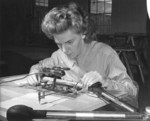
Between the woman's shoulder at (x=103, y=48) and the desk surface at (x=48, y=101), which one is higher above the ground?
the woman's shoulder at (x=103, y=48)

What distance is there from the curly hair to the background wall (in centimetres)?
12

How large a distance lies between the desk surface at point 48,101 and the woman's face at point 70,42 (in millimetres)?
243

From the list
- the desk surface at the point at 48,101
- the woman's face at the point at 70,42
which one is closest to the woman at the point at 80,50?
the woman's face at the point at 70,42

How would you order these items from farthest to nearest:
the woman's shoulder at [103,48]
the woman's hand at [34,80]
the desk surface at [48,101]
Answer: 1. the woman's shoulder at [103,48]
2. the woman's hand at [34,80]
3. the desk surface at [48,101]

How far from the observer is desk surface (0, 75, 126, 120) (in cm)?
52

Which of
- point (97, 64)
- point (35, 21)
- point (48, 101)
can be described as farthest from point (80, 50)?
point (48, 101)

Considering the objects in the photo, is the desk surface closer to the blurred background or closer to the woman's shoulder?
the blurred background

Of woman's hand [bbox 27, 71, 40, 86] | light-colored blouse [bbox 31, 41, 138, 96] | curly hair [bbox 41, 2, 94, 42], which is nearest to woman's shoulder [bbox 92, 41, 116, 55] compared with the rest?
light-colored blouse [bbox 31, 41, 138, 96]

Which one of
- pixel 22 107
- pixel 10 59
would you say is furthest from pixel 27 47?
pixel 22 107

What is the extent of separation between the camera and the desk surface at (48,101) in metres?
0.52

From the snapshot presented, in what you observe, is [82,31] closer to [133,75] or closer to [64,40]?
[64,40]

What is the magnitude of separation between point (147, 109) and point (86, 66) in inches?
25.7

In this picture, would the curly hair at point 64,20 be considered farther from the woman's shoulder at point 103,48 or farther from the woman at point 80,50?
the woman's shoulder at point 103,48

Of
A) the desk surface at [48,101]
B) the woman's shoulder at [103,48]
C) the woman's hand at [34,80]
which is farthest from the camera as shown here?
the woman's shoulder at [103,48]
